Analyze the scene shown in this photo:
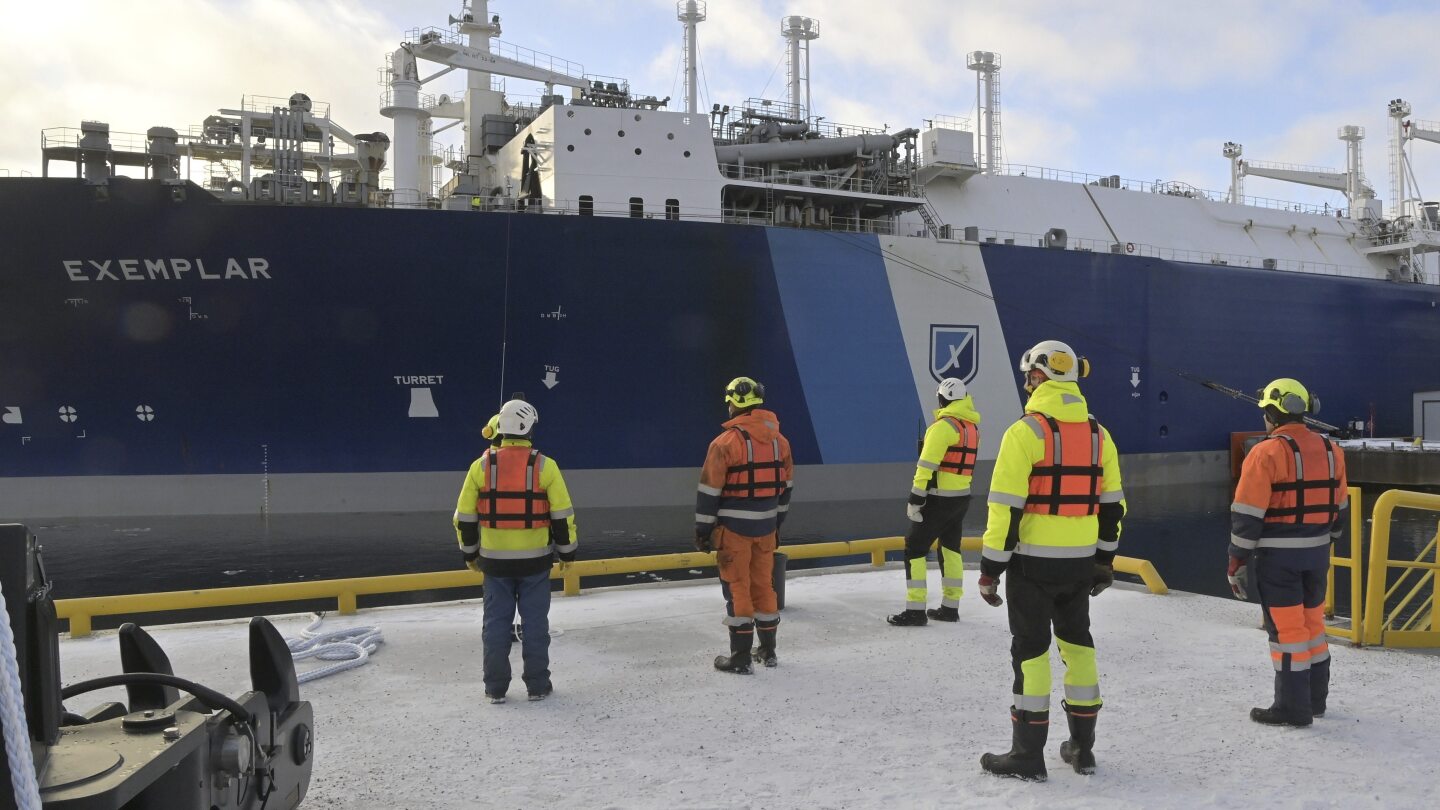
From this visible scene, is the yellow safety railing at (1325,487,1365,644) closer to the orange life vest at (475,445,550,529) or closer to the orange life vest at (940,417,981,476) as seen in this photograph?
the orange life vest at (940,417,981,476)

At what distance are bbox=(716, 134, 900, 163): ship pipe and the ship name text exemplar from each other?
851 centimetres

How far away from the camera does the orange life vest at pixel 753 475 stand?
471cm

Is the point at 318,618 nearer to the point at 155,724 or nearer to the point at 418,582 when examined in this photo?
the point at 418,582

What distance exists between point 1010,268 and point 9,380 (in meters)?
16.2

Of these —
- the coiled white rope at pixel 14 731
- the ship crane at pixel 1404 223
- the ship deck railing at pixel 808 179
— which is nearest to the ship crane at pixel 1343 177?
the ship crane at pixel 1404 223

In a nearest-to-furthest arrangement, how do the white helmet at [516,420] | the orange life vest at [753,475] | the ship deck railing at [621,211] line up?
1. the white helmet at [516,420]
2. the orange life vest at [753,475]
3. the ship deck railing at [621,211]

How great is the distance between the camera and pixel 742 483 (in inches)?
186

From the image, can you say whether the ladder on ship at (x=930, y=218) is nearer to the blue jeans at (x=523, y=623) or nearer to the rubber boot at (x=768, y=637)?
the rubber boot at (x=768, y=637)

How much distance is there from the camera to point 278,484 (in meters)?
13.8

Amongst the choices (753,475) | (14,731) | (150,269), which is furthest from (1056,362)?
(150,269)

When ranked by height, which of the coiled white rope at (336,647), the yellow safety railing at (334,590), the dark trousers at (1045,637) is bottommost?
the coiled white rope at (336,647)

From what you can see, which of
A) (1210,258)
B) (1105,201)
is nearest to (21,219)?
(1105,201)

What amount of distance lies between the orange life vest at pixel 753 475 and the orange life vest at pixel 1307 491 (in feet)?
7.24

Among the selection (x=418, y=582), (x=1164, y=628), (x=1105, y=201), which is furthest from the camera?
(x=1105, y=201)
